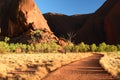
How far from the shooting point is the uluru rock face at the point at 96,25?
106938 mm

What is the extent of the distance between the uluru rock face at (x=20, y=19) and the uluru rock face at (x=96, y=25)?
24031mm

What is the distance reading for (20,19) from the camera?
8981cm

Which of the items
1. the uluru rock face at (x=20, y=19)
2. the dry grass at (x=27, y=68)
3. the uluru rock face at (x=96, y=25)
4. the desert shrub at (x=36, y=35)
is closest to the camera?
the dry grass at (x=27, y=68)

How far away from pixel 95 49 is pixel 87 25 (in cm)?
4403

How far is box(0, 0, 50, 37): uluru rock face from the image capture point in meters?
89.2

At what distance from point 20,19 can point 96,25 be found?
39608 mm

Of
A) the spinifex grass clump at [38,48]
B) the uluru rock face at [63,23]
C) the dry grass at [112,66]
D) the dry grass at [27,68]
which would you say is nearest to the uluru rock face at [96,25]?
the uluru rock face at [63,23]

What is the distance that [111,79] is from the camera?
15.6m

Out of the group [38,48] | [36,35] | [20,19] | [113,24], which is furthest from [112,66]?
[113,24]

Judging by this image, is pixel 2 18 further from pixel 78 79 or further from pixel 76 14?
pixel 78 79

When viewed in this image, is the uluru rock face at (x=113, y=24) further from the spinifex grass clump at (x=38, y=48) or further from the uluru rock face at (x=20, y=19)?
the uluru rock face at (x=20, y=19)

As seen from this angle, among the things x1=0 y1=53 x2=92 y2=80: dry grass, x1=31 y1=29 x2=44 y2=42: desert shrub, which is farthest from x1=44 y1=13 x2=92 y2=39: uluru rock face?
x1=0 y1=53 x2=92 y2=80: dry grass

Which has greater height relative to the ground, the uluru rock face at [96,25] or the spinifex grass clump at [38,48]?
the uluru rock face at [96,25]

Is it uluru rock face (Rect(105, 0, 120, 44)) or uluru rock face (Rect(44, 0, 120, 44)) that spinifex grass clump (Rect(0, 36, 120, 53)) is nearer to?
uluru rock face (Rect(105, 0, 120, 44))
